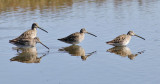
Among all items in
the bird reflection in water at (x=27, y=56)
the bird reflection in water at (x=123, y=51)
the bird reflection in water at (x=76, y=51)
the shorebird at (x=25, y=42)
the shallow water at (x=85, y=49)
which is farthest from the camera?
the shorebird at (x=25, y=42)

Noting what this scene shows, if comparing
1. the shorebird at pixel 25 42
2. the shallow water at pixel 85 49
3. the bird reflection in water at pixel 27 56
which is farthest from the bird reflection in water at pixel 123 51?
the shorebird at pixel 25 42

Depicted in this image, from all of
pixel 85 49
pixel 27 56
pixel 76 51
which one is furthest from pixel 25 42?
pixel 85 49

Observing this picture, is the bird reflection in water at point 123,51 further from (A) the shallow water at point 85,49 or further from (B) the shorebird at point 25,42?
(B) the shorebird at point 25,42


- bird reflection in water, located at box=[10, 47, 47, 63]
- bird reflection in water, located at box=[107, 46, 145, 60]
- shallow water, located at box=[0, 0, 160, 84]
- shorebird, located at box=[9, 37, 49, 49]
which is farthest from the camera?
shorebird, located at box=[9, 37, 49, 49]

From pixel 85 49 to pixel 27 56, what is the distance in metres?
2.77

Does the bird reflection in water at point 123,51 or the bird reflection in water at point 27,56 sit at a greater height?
the bird reflection in water at point 27,56

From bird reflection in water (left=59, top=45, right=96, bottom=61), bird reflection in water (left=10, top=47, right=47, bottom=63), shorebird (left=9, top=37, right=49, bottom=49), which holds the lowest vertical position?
bird reflection in water (left=59, top=45, right=96, bottom=61)

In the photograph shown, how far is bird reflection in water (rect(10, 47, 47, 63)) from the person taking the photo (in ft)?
50.5

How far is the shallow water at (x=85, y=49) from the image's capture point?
12.7 meters

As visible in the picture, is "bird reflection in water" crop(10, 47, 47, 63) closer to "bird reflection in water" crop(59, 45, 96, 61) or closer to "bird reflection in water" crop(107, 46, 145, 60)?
"bird reflection in water" crop(59, 45, 96, 61)

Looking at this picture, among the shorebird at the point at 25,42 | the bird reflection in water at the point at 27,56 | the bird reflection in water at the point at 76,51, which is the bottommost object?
the bird reflection in water at the point at 76,51

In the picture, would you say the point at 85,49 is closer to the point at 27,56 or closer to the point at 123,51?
the point at 123,51

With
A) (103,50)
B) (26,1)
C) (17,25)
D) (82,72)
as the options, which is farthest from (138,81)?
(26,1)

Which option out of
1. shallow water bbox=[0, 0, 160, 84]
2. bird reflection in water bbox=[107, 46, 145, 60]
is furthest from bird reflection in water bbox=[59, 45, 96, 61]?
bird reflection in water bbox=[107, 46, 145, 60]
